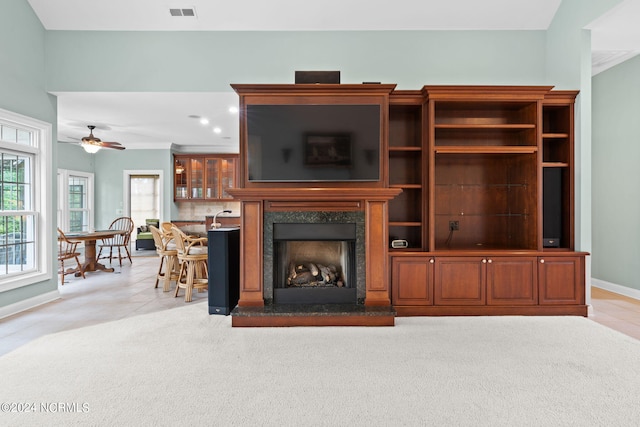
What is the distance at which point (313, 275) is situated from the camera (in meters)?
3.53

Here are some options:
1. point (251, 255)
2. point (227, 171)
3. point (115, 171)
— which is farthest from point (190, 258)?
point (115, 171)

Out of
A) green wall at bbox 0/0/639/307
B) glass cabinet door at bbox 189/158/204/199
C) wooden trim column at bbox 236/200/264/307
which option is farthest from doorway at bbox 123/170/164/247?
wooden trim column at bbox 236/200/264/307

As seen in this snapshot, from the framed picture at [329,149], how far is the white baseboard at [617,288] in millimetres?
3978

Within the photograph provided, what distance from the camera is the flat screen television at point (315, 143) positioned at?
3.34 meters

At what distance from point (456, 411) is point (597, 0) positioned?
13.4 ft

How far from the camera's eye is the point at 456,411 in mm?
1791

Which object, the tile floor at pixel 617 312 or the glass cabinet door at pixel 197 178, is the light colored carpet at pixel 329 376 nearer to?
the tile floor at pixel 617 312

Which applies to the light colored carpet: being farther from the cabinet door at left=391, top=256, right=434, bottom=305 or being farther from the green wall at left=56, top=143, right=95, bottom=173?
the green wall at left=56, top=143, right=95, bottom=173

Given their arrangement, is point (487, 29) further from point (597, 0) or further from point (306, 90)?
point (306, 90)

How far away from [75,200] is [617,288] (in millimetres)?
10221

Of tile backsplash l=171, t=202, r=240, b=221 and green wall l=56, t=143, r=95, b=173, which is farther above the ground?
green wall l=56, t=143, r=95, b=173

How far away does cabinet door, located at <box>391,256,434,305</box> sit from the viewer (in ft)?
11.2

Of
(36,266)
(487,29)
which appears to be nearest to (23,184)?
(36,266)

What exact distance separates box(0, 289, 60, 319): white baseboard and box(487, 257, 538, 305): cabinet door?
4.98m
